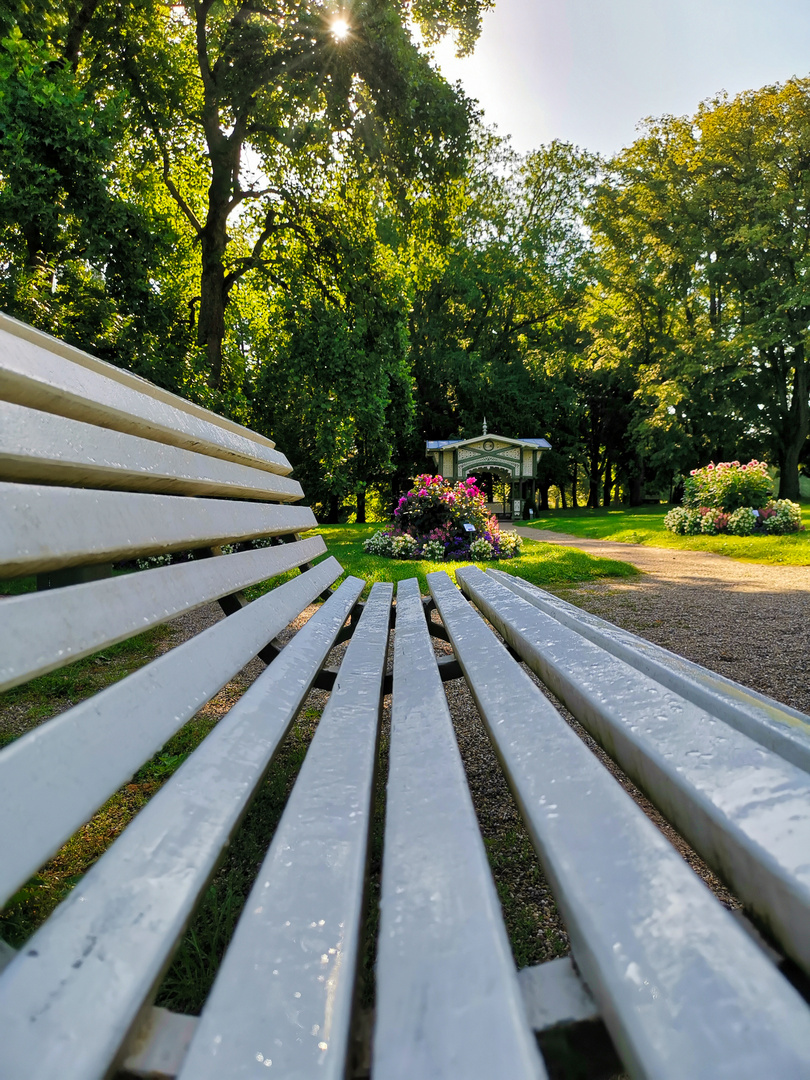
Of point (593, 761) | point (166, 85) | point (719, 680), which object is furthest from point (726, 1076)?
point (166, 85)

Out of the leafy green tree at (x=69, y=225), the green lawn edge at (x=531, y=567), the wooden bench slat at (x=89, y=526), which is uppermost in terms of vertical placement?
the leafy green tree at (x=69, y=225)

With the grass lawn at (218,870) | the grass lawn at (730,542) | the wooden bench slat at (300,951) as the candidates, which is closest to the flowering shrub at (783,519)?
the grass lawn at (730,542)

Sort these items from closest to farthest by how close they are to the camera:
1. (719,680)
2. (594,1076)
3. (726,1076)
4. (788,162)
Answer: (726,1076)
(594,1076)
(719,680)
(788,162)

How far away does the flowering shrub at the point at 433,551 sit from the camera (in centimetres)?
930

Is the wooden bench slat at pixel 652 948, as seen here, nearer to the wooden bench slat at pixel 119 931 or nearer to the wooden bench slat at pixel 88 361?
the wooden bench slat at pixel 119 931

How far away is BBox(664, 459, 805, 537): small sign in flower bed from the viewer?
458 inches

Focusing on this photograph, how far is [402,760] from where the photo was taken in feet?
2.61

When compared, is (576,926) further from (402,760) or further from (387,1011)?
(402,760)

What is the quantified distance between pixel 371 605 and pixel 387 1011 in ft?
6.27

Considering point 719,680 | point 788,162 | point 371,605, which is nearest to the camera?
point 719,680

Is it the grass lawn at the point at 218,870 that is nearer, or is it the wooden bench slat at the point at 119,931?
the wooden bench slat at the point at 119,931

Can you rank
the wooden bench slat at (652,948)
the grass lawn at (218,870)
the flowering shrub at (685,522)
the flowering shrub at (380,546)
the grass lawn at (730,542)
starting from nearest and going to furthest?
the wooden bench slat at (652,948)
the grass lawn at (218,870)
the grass lawn at (730,542)
the flowering shrub at (380,546)
the flowering shrub at (685,522)

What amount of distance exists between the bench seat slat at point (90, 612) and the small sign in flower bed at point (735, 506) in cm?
1257

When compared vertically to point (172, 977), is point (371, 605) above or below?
A: above
